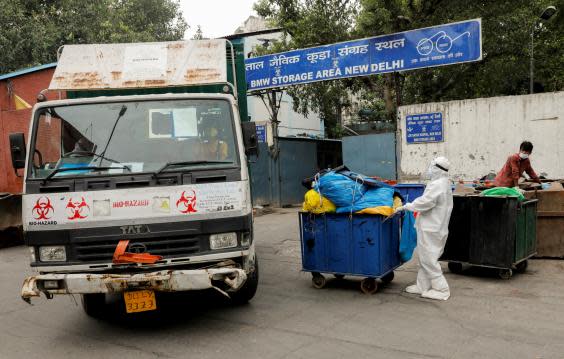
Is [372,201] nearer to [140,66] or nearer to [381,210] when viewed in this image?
[381,210]

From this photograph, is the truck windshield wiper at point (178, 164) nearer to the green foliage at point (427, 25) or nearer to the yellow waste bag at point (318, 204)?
the yellow waste bag at point (318, 204)

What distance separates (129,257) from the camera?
438cm

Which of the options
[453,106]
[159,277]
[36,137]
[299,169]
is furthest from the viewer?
[299,169]

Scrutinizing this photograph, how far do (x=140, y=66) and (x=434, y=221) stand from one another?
3.81 m

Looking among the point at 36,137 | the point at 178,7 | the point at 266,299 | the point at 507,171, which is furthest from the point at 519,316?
the point at 178,7

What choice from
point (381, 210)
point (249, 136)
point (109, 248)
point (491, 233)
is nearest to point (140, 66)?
point (249, 136)

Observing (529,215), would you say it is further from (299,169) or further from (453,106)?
(299,169)

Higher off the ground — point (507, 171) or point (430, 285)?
point (507, 171)

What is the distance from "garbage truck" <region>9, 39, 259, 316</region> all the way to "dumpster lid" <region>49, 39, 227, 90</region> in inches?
4.4

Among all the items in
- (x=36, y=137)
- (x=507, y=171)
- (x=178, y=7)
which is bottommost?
(x=507, y=171)

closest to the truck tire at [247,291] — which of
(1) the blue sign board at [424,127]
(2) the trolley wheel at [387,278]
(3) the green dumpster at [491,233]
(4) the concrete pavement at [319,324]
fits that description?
(4) the concrete pavement at [319,324]

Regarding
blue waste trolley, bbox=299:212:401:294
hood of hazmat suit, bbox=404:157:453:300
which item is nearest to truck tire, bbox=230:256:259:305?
blue waste trolley, bbox=299:212:401:294

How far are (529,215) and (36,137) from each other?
6.19m

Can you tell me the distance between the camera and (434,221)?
18.6 feet
